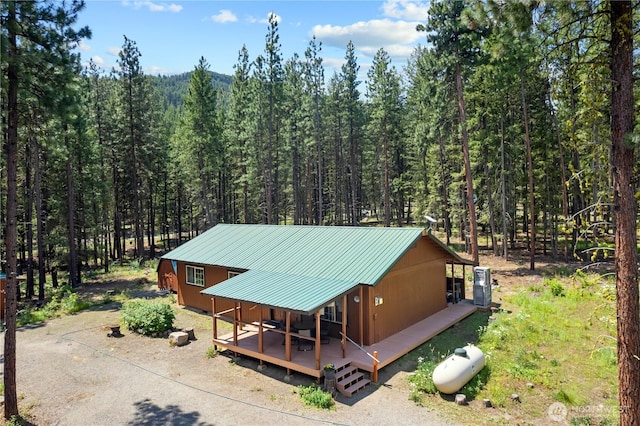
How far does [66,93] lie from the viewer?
1070cm

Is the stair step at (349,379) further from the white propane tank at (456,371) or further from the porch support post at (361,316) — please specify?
the white propane tank at (456,371)

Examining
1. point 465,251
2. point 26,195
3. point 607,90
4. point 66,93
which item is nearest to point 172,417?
point 66,93

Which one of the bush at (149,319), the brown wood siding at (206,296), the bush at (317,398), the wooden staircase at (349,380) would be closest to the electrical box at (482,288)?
the wooden staircase at (349,380)

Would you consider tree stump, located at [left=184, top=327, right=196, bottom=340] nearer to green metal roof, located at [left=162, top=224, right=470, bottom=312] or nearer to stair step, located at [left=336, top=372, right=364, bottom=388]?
green metal roof, located at [left=162, top=224, right=470, bottom=312]

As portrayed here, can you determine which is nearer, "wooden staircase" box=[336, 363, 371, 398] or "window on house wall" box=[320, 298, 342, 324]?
"wooden staircase" box=[336, 363, 371, 398]

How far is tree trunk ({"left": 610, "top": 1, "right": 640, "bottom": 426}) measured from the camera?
21.8 ft

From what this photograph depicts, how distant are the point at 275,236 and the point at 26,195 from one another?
53.7 ft

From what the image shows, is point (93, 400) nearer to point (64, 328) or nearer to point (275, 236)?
point (64, 328)

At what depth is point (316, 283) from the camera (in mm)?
13898

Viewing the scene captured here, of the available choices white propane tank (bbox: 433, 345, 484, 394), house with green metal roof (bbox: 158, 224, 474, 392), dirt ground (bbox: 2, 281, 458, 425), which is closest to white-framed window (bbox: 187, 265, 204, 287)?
house with green metal roof (bbox: 158, 224, 474, 392)

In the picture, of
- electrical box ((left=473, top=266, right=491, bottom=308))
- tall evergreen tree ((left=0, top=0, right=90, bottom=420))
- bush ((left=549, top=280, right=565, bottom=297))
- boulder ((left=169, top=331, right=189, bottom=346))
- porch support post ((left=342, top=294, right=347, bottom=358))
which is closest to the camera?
tall evergreen tree ((left=0, top=0, right=90, bottom=420))

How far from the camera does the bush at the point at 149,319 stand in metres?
16.2

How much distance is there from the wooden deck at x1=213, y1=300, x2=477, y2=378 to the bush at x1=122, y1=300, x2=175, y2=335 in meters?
2.88

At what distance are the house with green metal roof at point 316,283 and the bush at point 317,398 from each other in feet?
2.15
